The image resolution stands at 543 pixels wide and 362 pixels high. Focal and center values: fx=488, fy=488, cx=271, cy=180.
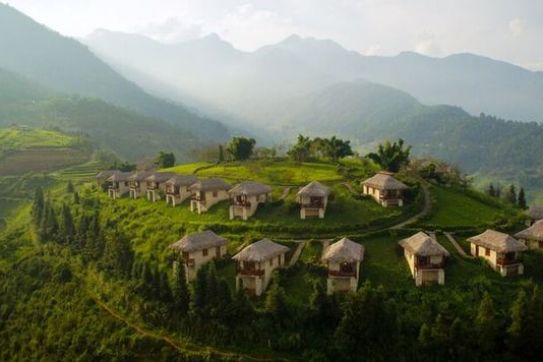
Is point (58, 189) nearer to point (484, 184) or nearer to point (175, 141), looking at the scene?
point (175, 141)

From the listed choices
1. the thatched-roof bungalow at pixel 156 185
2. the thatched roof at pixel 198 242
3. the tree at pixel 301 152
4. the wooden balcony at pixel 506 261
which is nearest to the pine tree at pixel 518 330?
the wooden balcony at pixel 506 261

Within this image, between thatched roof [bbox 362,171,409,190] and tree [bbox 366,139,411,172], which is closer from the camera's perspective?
thatched roof [bbox 362,171,409,190]

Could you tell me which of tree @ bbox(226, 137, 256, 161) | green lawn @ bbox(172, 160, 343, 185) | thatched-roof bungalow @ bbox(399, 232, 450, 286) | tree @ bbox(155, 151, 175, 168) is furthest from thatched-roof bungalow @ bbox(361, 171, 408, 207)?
tree @ bbox(155, 151, 175, 168)

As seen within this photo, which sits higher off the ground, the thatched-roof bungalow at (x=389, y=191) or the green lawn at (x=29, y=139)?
the green lawn at (x=29, y=139)

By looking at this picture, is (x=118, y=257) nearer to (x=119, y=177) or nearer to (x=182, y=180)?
(x=182, y=180)

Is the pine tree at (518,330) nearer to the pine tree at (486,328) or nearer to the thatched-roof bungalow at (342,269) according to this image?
the pine tree at (486,328)

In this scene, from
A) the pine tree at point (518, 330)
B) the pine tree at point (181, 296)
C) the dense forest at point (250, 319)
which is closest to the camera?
the pine tree at point (518, 330)

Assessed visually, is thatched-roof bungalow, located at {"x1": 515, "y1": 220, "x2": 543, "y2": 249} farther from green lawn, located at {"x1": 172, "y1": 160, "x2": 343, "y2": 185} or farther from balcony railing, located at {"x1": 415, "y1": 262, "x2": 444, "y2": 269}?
green lawn, located at {"x1": 172, "y1": 160, "x2": 343, "y2": 185}
